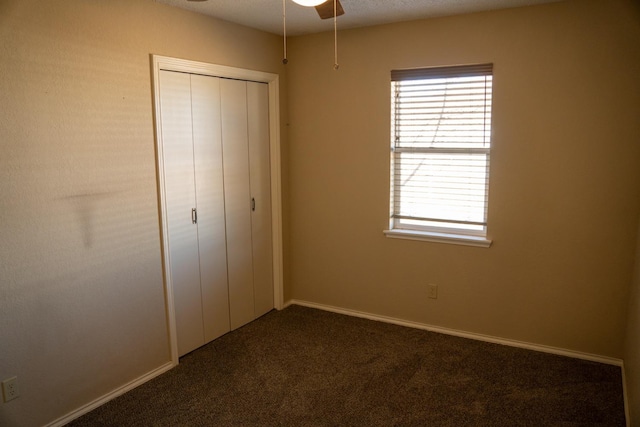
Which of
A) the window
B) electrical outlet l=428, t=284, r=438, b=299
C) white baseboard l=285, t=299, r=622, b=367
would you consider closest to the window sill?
the window

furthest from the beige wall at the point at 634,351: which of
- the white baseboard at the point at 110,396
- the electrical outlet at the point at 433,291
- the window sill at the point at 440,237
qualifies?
the white baseboard at the point at 110,396

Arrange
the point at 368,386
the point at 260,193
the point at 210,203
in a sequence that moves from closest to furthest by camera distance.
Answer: the point at 368,386 < the point at 210,203 < the point at 260,193

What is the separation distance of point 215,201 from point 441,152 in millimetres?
1679

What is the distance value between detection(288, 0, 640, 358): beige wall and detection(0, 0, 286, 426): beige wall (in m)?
1.29

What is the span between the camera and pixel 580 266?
3.14 metres

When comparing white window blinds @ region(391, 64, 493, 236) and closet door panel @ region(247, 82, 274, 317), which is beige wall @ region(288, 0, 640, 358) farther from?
closet door panel @ region(247, 82, 274, 317)

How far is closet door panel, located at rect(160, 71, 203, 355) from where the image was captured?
304cm

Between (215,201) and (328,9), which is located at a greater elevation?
(328,9)

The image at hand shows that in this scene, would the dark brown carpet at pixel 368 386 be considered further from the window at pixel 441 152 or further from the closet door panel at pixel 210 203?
the window at pixel 441 152

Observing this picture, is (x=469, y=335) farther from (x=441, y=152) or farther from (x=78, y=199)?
(x=78, y=199)

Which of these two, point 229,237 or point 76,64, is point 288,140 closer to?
point 229,237

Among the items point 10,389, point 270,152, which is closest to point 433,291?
point 270,152

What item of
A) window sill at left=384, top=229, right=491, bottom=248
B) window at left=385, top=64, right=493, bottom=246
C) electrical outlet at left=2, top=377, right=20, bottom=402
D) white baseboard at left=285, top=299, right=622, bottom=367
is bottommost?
white baseboard at left=285, top=299, right=622, bottom=367

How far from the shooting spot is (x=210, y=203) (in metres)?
3.42
